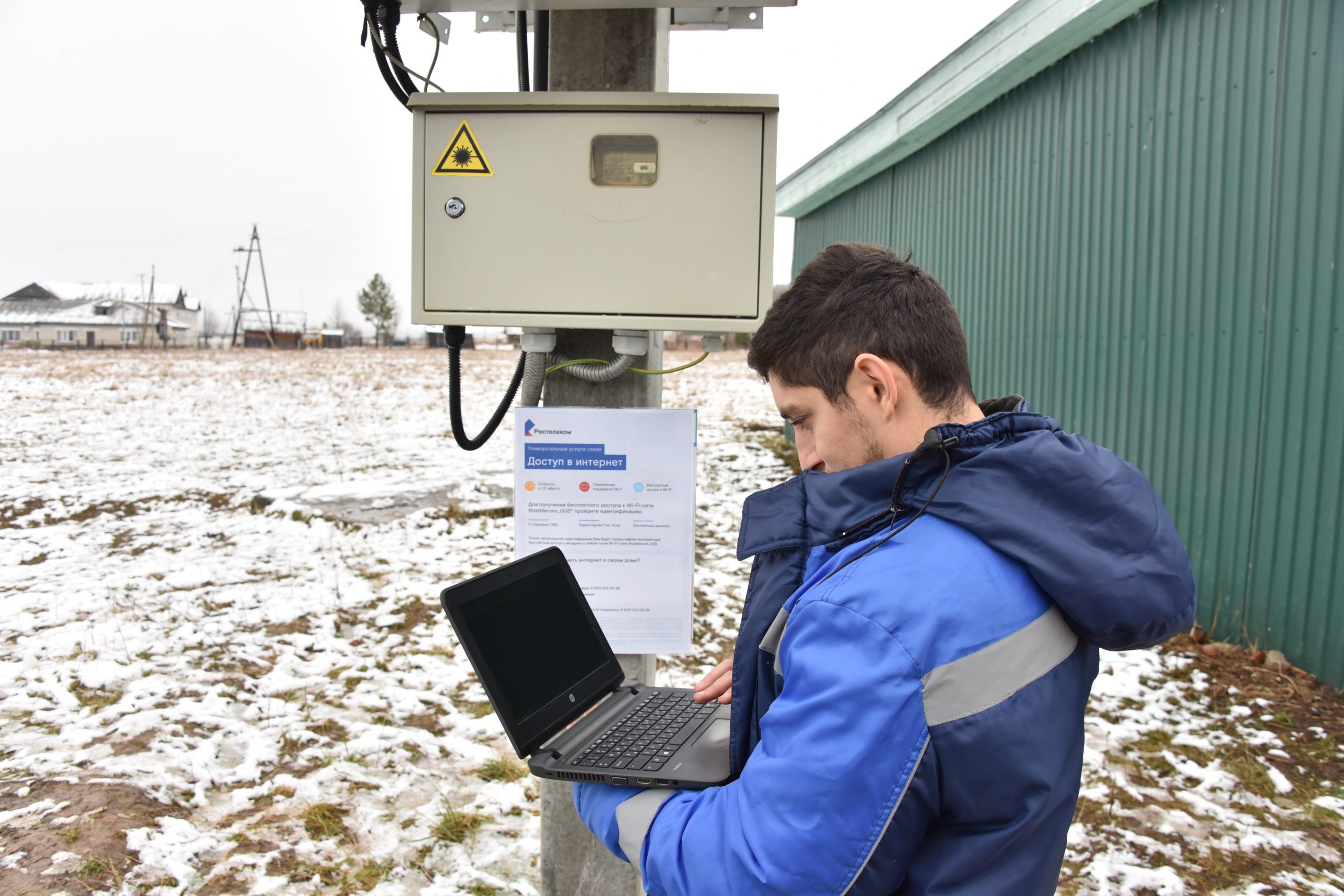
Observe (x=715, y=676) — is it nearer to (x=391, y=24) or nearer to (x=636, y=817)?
(x=636, y=817)

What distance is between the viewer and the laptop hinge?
1402 mm

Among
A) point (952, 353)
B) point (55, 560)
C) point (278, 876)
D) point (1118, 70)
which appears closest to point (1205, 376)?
point (1118, 70)

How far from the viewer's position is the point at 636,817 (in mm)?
1236

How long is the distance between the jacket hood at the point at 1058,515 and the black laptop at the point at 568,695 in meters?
0.50

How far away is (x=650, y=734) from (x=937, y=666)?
26.5 inches

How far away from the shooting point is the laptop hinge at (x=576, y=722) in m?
1.40

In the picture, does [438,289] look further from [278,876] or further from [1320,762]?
[1320,762]

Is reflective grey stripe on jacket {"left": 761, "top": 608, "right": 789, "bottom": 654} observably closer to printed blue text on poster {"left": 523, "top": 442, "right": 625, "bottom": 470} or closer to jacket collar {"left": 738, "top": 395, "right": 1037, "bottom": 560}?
jacket collar {"left": 738, "top": 395, "right": 1037, "bottom": 560}

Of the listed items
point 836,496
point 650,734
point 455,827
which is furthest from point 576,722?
point 455,827

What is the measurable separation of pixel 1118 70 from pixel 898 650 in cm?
563

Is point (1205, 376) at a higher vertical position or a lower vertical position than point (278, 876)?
higher

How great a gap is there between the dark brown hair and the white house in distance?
6081cm

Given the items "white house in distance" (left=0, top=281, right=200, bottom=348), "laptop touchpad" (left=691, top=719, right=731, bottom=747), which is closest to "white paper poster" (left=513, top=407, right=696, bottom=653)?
"laptop touchpad" (left=691, top=719, right=731, bottom=747)

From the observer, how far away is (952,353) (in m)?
1.17
